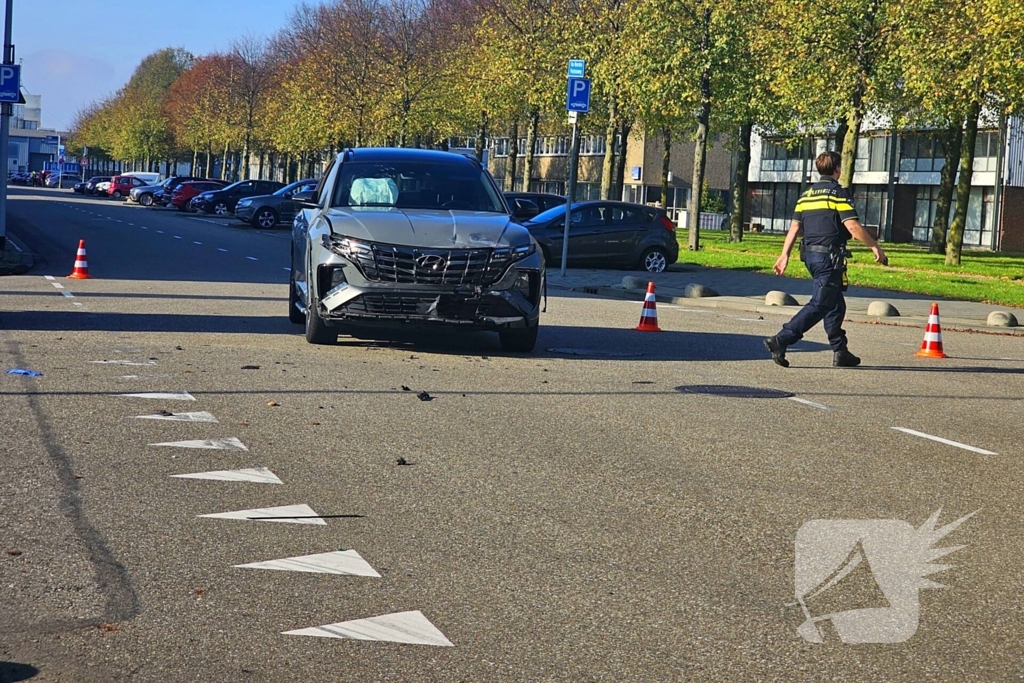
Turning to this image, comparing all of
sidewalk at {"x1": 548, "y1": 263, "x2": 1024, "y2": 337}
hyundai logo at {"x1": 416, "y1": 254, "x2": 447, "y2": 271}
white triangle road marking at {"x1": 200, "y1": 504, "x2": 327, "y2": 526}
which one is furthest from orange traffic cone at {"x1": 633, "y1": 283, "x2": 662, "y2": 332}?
white triangle road marking at {"x1": 200, "y1": 504, "x2": 327, "y2": 526}

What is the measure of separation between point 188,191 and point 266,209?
718 inches

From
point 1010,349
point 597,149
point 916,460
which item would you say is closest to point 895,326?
point 1010,349

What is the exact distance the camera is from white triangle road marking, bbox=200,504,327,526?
6206 mm

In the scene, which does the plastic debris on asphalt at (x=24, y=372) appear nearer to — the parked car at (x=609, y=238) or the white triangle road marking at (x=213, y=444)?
the white triangle road marking at (x=213, y=444)

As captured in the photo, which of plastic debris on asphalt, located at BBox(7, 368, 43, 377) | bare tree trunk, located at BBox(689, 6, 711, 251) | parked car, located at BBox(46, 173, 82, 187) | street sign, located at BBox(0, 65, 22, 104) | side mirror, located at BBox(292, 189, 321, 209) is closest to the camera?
plastic debris on asphalt, located at BBox(7, 368, 43, 377)

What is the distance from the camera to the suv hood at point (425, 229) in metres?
12.1

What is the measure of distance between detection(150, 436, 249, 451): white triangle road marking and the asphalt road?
72mm

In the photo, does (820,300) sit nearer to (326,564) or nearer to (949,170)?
(326,564)

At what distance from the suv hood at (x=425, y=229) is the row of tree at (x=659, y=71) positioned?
627 inches

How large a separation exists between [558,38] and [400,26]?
1730cm

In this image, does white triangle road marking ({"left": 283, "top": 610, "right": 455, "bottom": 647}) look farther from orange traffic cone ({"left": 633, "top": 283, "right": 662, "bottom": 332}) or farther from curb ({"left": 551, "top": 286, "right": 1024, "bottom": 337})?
curb ({"left": 551, "top": 286, "right": 1024, "bottom": 337})

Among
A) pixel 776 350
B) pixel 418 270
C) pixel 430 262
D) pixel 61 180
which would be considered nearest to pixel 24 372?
pixel 418 270

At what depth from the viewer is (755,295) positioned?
76.2 ft

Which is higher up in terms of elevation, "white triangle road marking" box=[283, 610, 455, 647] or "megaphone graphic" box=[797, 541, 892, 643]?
"megaphone graphic" box=[797, 541, 892, 643]
